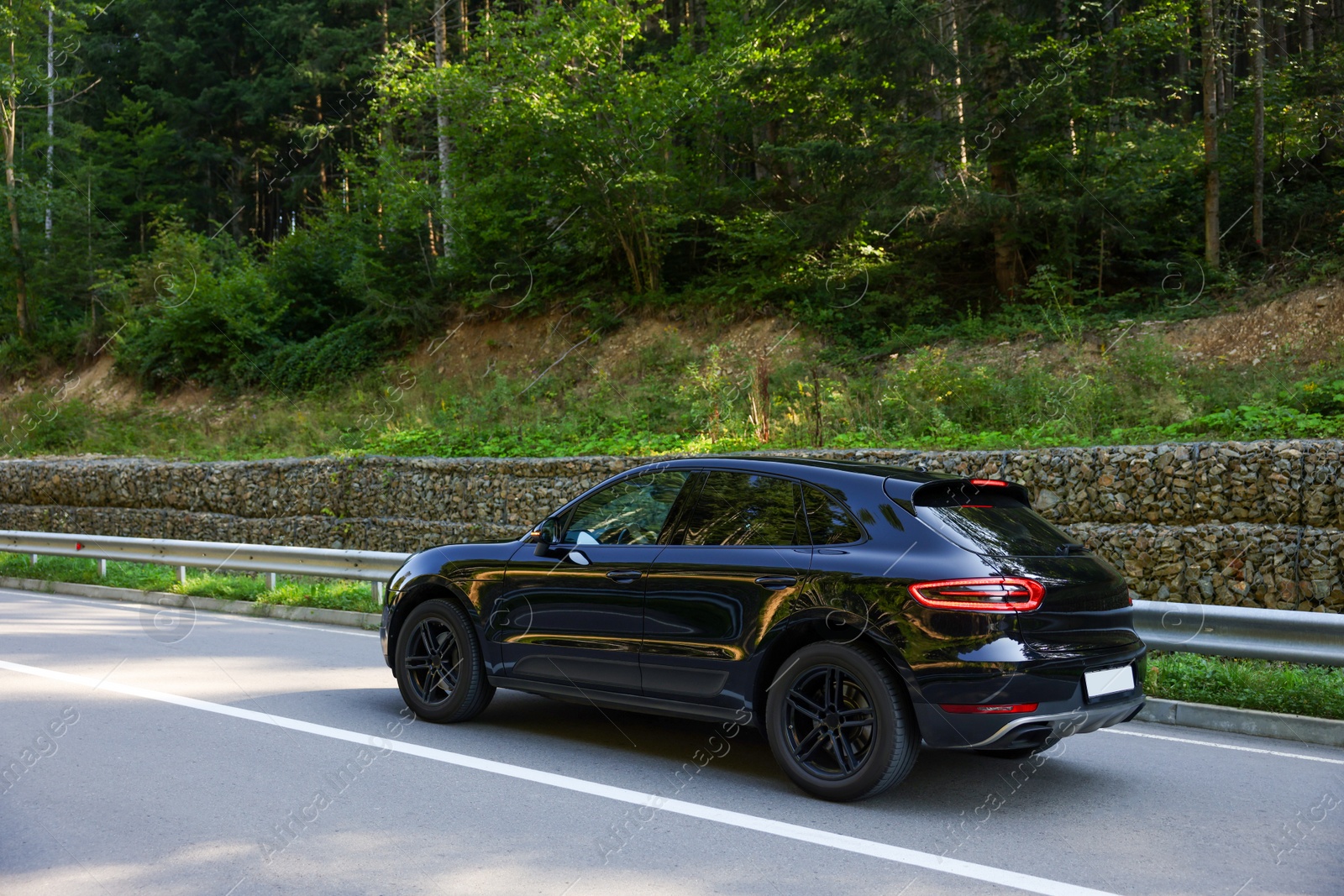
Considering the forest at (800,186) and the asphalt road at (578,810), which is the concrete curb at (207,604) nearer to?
the asphalt road at (578,810)

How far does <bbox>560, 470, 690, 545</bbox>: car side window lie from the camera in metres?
6.10

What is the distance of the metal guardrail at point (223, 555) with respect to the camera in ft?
40.1

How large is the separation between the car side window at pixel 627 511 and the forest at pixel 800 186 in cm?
1341

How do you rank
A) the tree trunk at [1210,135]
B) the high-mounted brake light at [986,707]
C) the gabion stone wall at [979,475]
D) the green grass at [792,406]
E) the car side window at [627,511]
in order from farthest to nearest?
the tree trunk at [1210,135]
the green grass at [792,406]
the gabion stone wall at [979,475]
the car side window at [627,511]
the high-mounted brake light at [986,707]

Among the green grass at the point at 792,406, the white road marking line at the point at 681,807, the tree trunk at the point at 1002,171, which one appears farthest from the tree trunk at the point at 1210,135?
the white road marking line at the point at 681,807

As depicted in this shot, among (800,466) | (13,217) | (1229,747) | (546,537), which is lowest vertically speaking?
(1229,747)

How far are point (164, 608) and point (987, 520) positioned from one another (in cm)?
1126

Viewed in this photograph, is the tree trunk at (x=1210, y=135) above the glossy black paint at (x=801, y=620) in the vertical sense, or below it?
above

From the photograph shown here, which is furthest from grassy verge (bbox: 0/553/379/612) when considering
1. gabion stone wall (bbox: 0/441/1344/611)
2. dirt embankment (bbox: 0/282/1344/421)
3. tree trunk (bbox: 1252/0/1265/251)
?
tree trunk (bbox: 1252/0/1265/251)

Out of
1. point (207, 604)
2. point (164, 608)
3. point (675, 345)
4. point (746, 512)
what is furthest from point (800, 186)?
point (746, 512)

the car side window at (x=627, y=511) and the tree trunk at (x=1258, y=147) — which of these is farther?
the tree trunk at (x=1258, y=147)

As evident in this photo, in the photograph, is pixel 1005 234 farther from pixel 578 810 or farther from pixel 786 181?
pixel 578 810

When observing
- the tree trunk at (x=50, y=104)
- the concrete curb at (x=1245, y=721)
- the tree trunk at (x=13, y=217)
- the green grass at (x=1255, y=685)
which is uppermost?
the tree trunk at (x=50, y=104)

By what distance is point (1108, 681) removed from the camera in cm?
516
